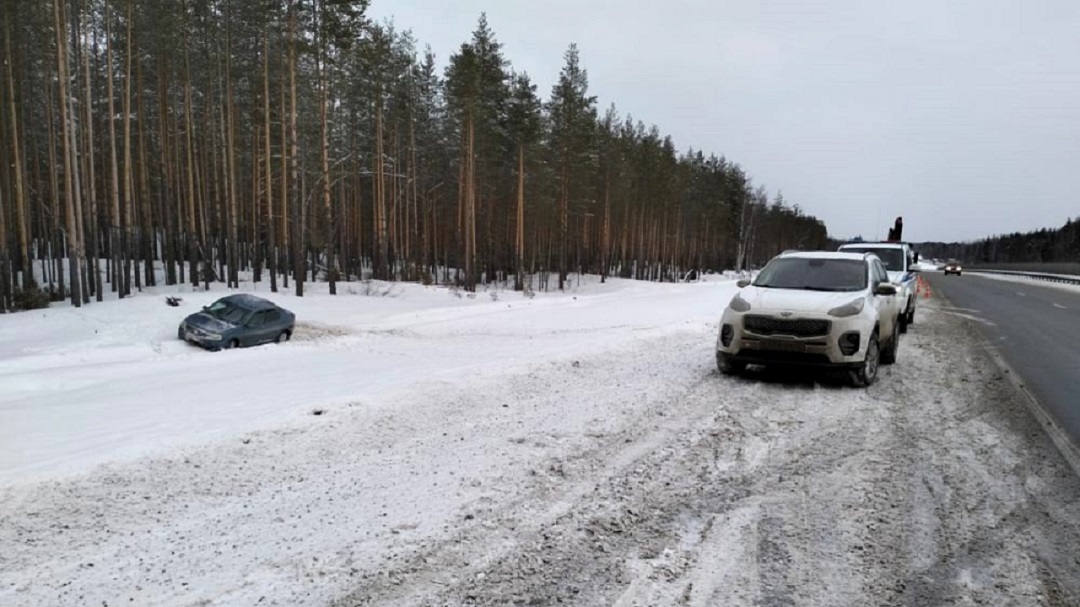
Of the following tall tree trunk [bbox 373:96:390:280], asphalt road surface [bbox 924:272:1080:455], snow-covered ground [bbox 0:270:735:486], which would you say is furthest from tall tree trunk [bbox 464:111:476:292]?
asphalt road surface [bbox 924:272:1080:455]

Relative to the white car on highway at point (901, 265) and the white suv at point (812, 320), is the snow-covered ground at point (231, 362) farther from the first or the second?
the white car on highway at point (901, 265)

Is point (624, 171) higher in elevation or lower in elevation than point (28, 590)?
higher

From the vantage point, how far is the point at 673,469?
496 centimetres

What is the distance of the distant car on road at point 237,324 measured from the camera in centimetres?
1520

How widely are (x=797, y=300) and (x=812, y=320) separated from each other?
44 centimetres

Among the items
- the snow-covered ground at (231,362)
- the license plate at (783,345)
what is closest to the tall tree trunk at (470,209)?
the snow-covered ground at (231,362)

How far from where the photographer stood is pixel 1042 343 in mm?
12633

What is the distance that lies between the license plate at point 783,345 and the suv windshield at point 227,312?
1338 cm

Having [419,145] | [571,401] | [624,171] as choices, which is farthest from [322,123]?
[624,171]

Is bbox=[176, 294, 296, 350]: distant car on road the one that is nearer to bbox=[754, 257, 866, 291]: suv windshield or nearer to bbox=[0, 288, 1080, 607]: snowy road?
bbox=[0, 288, 1080, 607]: snowy road

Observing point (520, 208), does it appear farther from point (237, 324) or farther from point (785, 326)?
point (785, 326)

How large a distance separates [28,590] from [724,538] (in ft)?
12.8

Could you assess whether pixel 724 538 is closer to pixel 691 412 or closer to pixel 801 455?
pixel 801 455

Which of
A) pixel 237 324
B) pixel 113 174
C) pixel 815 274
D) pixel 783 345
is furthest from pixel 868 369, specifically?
pixel 113 174
